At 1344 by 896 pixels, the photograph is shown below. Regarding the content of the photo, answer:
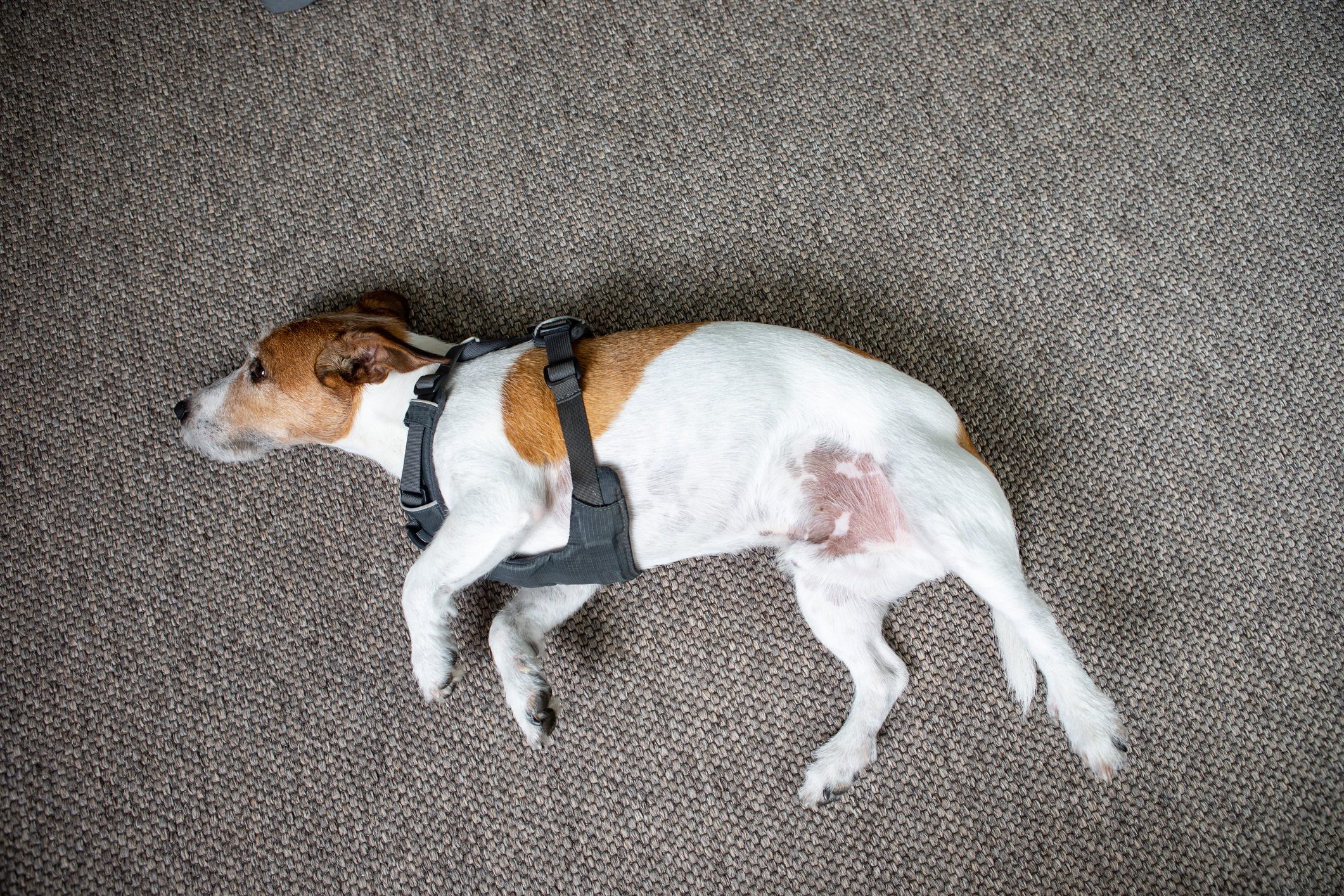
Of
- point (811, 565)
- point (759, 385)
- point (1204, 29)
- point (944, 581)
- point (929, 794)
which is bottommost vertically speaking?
point (929, 794)

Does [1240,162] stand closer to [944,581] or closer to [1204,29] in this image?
[1204,29]

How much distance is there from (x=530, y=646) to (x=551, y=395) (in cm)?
59

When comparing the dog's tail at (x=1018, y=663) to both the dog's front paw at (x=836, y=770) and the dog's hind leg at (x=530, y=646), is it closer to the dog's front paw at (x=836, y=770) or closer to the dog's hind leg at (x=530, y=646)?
the dog's front paw at (x=836, y=770)

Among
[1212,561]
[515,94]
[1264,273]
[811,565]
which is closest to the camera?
[811,565]

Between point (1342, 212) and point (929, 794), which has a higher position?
point (1342, 212)

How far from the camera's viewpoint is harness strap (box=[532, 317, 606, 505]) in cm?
156

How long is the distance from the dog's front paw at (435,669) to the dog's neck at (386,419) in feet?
1.26

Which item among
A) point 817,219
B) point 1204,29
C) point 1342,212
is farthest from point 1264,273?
point 817,219

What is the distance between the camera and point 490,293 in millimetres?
2094

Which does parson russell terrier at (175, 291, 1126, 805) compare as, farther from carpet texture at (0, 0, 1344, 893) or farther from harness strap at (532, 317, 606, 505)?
carpet texture at (0, 0, 1344, 893)

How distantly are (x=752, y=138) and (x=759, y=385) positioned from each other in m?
0.93

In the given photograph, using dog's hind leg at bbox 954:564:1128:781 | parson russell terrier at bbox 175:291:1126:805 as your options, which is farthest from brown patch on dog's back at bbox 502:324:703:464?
dog's hind leg at bbox 954:564:1128:781

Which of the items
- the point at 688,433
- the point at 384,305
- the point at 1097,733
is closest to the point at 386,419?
the point at 384,305

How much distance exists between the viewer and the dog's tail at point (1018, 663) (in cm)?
175
